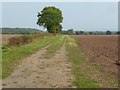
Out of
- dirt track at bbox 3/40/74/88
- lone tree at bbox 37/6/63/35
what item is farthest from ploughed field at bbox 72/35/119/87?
lone tree at bbox 37/6/63/35

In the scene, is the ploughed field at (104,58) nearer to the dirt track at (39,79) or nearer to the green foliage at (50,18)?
the dirt track at (39,79)

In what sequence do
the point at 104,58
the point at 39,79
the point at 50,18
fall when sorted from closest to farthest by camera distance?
the point at 39,79 → the point at 104,58 → the point at 50,18

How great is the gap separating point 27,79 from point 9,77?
0.83 meters

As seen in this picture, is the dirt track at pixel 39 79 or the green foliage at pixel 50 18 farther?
the green foliage at pixel 50 18

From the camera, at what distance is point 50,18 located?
3733 inches

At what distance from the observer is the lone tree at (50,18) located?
9350 cm

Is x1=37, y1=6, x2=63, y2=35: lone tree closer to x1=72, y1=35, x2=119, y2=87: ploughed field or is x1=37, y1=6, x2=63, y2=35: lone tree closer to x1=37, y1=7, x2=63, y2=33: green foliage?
Answer: x1=37, y1=7, x2=63, y2=33: green foliage

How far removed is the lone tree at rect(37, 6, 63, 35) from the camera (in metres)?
93.5

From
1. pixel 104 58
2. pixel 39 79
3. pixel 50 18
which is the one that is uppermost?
pixel 50 18

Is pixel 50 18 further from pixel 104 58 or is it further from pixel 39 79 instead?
pixel 39 79

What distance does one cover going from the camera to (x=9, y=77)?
11742 millimetres

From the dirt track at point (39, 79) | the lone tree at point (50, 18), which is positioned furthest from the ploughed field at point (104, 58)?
the lone tree at point (50, 18)

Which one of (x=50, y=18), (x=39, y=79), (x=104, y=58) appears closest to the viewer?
(x=39, y=79)

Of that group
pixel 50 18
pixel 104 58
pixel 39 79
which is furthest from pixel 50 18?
pixel 39 79
